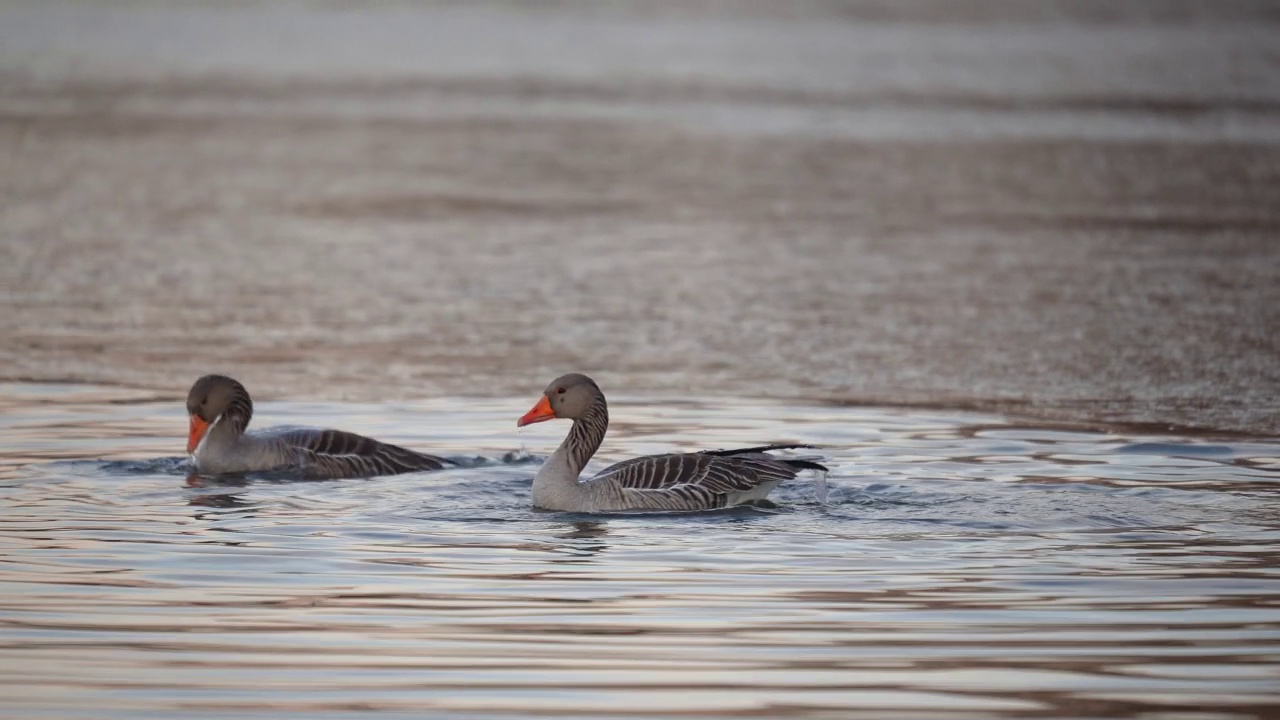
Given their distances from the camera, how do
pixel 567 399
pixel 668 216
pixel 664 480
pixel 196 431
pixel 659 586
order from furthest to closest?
1. pixel 668 216
2. pixel 196 431
3. pixel 567 399
4. pixel 664 480
5. pixel 659 586

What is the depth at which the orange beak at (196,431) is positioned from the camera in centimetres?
1084

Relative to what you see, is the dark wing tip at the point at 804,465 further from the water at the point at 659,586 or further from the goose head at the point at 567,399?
the goose head at the point at 567,399

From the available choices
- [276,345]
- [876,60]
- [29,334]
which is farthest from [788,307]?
[876,60]

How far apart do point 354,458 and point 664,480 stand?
6.26 ft

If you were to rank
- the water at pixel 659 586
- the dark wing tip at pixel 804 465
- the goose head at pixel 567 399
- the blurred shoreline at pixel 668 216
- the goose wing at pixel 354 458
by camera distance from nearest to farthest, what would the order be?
the water at pixel 659 586, the dark wing tip at pixel 804 465, the goose head at pixel 567 399, the goose wing at pixel 354 458, the blurred shoreline at pixel 668 216

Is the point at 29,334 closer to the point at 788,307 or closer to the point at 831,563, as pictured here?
the point at 788,307

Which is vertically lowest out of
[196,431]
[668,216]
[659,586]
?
[659,586]

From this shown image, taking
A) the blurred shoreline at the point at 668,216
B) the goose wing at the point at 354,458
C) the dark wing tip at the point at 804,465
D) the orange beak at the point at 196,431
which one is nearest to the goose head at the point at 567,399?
the goose wing at the point at 354,458

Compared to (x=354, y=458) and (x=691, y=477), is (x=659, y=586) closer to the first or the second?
(x=691, y=477)

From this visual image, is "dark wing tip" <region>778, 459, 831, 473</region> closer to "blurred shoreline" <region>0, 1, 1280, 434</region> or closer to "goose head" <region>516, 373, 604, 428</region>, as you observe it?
"goose head" <region>516, 373, 604, 428</region>

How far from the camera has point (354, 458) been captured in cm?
1059

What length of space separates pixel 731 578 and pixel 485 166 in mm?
18255

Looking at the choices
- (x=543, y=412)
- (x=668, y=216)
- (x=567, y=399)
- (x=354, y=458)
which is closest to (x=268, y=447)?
(x=354, y=458)

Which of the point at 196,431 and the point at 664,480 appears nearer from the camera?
the point at 664,480
